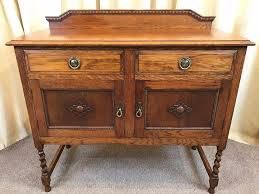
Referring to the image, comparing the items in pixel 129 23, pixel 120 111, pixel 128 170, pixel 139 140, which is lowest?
pixel 128 170

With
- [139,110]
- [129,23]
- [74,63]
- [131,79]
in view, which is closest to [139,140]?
[139,110]

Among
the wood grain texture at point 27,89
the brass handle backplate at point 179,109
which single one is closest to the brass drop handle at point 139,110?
the brass handle backplate at point 179,109

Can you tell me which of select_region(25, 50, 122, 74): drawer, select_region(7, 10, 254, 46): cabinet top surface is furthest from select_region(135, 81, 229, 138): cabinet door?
select_region(7, 10, 254, 46): cabinet top surface

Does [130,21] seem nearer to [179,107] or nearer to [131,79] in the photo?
[131,79]

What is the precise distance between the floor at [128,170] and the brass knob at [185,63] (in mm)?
615

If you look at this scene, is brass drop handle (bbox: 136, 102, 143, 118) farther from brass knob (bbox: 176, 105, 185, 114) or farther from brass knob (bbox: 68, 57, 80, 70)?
brass knob (bbox: 68, 57, 80, 70)

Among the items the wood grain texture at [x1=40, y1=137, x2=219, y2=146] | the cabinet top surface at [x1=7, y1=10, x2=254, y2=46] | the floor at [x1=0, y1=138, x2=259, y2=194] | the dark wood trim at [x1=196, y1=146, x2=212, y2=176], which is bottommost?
the floor at [x1=0, y1=138, x2=259, y2=194]

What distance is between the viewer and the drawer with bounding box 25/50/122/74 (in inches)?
33.9

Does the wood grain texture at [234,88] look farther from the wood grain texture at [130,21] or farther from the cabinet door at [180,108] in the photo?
the wood grain texture at [130,21]

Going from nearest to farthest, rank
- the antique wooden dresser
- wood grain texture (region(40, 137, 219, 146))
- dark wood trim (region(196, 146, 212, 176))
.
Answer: the antique wooden dresser < wood grain texture (region(40, 137, 219, 146)) < dark wood trim (region(196, 146, 212, 176))

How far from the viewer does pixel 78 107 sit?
0.95 m

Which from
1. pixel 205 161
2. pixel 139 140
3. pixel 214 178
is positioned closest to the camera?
pixel 139 140

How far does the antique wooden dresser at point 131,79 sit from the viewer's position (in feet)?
2.81

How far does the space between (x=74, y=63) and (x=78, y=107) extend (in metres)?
0.18
